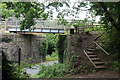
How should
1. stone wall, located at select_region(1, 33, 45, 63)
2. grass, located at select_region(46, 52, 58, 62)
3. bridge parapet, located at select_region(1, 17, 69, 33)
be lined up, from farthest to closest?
grass, located at select_region(46, 52, 58, 62) < stone wall, located at select_region(1, 33, 45, 63) < bridge parapet, located at select_region(1, 17, 69, 33)

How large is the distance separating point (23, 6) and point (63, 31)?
2.14 metres

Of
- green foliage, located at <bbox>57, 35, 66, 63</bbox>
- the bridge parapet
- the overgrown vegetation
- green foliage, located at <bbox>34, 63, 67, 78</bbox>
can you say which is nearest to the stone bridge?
the bridge parapet

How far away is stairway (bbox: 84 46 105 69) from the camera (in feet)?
10.4

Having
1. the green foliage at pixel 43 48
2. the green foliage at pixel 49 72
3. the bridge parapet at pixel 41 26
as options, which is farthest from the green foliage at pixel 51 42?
the green foliage at pixel 49 72

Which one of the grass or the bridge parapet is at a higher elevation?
the bridge parapet

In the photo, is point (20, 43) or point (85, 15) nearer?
point (85, 15)

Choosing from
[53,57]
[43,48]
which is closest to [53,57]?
[53,57]

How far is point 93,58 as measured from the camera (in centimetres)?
350

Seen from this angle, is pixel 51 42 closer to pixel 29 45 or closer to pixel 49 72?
pixel 29 45

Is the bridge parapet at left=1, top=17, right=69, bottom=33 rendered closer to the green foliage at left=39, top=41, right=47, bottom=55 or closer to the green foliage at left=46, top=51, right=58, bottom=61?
the green foliage at left=39, top=41, right=47, bottom=55

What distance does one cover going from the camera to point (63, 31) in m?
4.69

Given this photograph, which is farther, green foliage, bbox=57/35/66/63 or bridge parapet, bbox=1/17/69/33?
green foliage, bbox=57/35/66/63

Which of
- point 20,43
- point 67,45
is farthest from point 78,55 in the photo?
point 20,43

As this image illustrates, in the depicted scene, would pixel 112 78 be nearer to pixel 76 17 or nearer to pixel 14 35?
pixel 76 17
